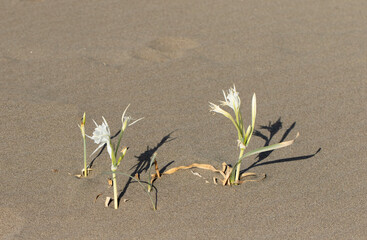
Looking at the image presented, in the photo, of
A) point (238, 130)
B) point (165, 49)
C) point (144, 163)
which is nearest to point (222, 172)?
point (238, 130)

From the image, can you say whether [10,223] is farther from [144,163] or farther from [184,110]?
[184,110]

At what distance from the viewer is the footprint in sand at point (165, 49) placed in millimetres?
3686

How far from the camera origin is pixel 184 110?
311cm

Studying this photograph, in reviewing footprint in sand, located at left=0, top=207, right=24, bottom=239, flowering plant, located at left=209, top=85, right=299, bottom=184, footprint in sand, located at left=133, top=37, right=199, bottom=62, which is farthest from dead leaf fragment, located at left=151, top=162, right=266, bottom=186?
footprint in sand, located at left=133, top=37, right=199, bottom=62

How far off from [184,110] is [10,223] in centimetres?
→ 121

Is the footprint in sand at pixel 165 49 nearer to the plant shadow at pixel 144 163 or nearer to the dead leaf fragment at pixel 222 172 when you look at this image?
the plant shadow at pixel 144 163

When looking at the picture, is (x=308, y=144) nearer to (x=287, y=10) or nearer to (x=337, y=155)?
(x=337, y=155)

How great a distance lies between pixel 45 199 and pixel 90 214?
0.77 ft

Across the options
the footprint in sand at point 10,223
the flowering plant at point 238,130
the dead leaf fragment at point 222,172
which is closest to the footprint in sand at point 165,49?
the dead leaf fragment at point 222,172

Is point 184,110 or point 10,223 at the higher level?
point 184,110

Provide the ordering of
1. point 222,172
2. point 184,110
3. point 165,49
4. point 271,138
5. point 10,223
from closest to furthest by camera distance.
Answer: point 10,223 < point 222,172 < point 271,138 < point 184,110 < point 165,49

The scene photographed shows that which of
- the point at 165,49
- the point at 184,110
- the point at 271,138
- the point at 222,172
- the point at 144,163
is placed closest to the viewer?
the point at 222,172

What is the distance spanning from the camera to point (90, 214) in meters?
2.29

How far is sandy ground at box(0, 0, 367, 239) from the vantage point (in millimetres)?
2281
